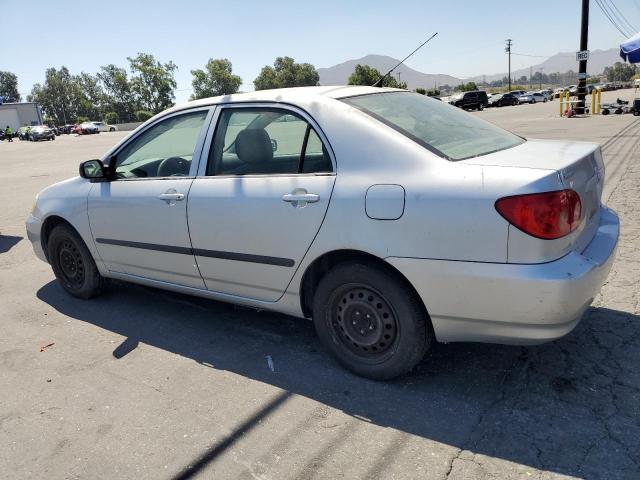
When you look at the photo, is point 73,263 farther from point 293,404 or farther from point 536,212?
point 536,212

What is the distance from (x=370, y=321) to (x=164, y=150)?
7.21ft

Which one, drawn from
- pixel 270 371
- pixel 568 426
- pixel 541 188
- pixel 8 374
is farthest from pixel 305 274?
pixel 8 374

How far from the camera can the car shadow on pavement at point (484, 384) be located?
240 centimetres

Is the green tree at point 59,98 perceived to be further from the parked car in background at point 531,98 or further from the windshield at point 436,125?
the windshield at point 436,125

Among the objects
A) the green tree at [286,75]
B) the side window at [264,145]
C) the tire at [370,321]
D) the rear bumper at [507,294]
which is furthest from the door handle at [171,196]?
the green tree at [286,75]

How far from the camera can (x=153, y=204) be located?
149 inches

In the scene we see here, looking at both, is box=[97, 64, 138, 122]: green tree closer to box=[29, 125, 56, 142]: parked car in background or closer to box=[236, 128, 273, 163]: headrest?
box=[29, 125, 56, 142]: parked car in background

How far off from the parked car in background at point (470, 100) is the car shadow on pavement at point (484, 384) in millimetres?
44381

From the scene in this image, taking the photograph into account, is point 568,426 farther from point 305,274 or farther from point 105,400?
point 105,400

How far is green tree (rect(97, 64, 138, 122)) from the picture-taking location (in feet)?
338

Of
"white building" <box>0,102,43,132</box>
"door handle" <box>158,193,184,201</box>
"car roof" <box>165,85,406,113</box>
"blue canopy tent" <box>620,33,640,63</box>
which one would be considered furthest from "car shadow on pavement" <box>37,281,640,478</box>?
"white building" <box>0,102,43,132</box>

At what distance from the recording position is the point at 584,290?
2512 millimetres

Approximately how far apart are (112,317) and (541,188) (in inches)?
137

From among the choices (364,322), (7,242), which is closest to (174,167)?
(364,322)
